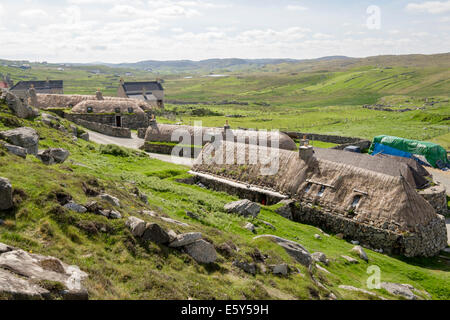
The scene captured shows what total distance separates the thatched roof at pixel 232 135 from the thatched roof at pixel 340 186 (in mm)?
12676

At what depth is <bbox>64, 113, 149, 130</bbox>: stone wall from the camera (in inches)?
2502

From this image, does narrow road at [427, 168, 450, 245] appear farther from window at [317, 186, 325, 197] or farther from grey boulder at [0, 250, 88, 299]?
grey boulder at [0, 250, 88, 299]

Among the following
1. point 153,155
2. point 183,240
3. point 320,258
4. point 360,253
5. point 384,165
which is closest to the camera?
point 183,240

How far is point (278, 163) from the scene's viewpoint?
32.2 m

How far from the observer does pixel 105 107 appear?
66.0 meters

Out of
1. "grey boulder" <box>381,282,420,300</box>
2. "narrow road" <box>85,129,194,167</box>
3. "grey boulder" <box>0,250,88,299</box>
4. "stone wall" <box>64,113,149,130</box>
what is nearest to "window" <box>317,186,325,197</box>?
"grey boulder" <box>381,282,420,300</box>

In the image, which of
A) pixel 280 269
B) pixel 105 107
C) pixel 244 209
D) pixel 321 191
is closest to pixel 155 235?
pixel 280 269

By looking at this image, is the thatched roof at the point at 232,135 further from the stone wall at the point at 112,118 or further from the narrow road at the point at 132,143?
the stone wall at the point at 112,118

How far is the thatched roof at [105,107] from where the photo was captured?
64.8m

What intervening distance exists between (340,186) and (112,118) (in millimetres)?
49493

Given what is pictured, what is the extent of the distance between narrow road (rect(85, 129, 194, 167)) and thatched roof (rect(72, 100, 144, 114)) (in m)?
9.04

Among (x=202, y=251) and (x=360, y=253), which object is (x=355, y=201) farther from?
(x=202, y=251)
